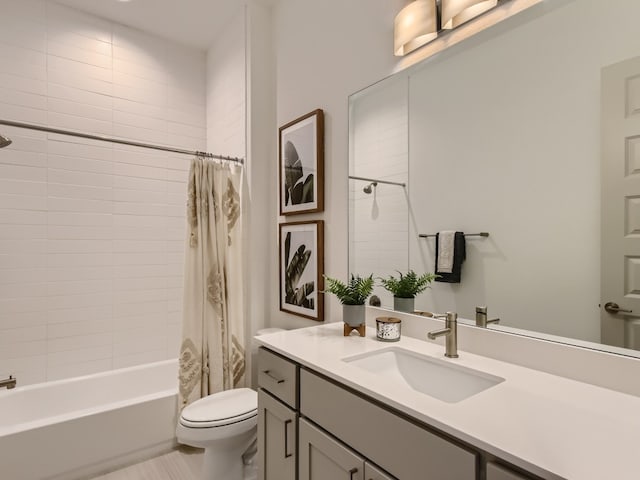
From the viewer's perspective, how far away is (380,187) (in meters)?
1.64

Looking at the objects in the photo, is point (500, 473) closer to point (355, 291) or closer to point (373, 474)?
point (373, 474)

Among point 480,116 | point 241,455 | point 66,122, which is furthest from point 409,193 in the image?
point 66,122

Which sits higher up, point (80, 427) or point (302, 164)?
point (302, 164)

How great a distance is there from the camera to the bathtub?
5.71ft

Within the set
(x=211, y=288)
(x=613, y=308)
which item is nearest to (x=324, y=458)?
(x=613, y=308)

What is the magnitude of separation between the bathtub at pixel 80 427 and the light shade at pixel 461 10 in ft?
8.04

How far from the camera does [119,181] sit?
2.71m

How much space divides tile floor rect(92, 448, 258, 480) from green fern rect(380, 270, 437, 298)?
1316 mm

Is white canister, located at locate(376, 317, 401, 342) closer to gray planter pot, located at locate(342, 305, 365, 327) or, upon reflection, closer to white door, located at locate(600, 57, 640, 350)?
gray planter pot, located at locate(342, 305, 365, 327)

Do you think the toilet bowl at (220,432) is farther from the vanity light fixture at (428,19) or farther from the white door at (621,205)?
the vanity light fixture at (428,19)

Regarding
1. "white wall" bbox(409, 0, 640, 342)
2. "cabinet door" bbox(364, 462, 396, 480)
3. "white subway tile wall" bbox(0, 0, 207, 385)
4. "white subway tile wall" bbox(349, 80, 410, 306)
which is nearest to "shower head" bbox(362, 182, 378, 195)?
"white subway tile wall" bbox(349, 80, 410, 306)

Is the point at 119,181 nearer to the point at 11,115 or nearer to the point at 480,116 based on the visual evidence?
the point at 11,115

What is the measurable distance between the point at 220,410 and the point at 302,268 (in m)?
0.87

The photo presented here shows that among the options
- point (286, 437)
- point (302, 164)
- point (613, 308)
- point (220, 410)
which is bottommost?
point (220, 410)
